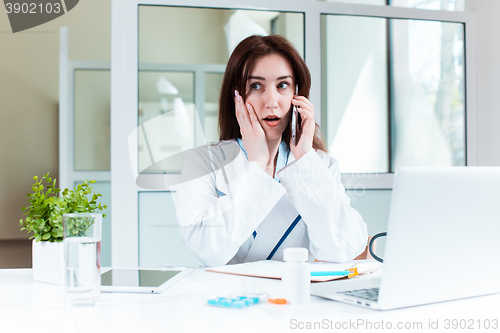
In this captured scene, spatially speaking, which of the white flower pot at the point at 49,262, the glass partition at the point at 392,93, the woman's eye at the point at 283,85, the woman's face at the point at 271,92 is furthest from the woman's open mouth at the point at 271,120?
the white flower pot at the point at 49,262

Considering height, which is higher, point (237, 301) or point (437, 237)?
point (437, 237)

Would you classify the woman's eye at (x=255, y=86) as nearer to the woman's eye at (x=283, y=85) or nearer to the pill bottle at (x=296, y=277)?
the woman's eye at (x=283, y=85)

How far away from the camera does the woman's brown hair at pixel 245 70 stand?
1574mm

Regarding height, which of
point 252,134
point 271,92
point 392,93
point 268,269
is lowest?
point 268,269

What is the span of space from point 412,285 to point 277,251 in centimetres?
77

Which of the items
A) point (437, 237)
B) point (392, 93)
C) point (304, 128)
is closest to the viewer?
point (437, 237)

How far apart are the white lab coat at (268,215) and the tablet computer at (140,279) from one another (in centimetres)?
23

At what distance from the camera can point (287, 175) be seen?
136 centimetres

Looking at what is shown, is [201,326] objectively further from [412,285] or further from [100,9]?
[100,9]

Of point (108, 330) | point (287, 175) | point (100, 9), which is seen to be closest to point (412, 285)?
point (108, 330)

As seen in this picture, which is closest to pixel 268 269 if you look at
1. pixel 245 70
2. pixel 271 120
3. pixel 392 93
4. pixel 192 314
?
pixel 192 314

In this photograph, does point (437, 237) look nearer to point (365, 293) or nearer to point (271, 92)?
point (365, 293)

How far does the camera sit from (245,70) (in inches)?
61.2

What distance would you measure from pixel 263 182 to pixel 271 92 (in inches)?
15.1
